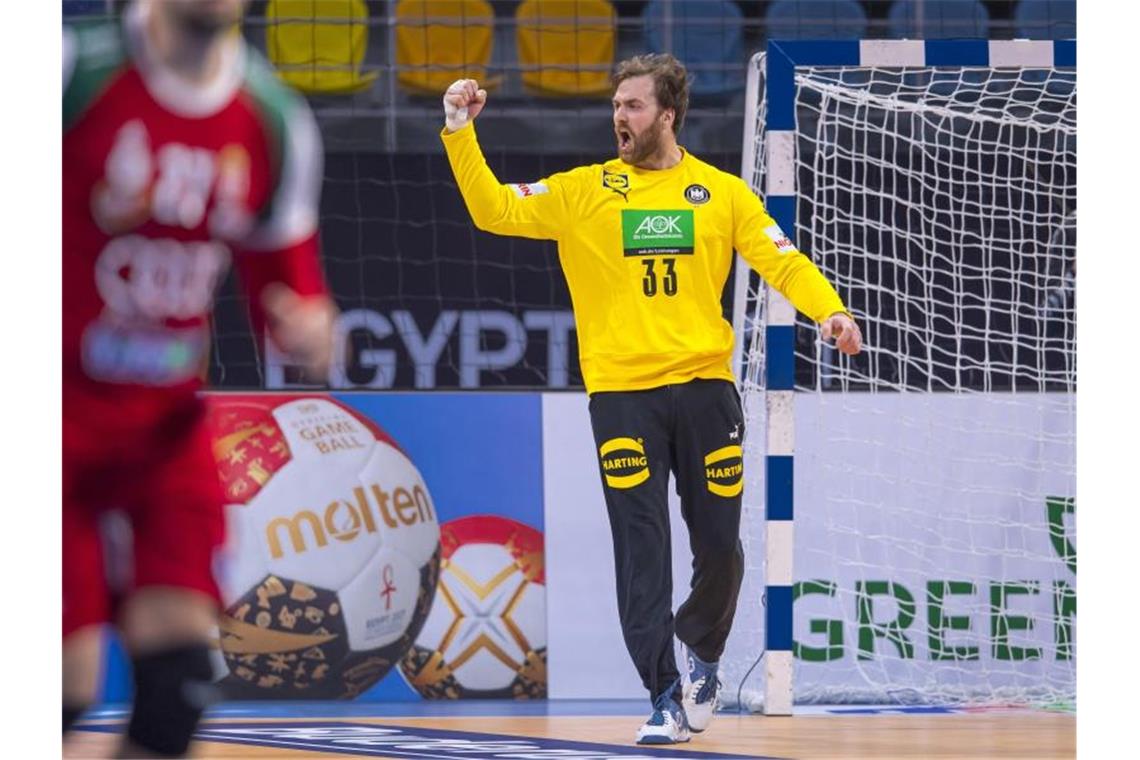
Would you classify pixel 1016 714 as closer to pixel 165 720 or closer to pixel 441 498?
pixel 441 498

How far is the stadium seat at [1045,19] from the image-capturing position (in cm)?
898

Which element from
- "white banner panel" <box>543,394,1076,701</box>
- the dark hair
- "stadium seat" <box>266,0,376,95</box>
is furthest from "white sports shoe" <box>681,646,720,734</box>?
"stadium seat" <box>266,0,376,95</box>

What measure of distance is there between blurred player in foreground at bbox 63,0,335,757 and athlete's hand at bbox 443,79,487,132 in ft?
5.87

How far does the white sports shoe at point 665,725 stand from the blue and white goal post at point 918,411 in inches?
40.9

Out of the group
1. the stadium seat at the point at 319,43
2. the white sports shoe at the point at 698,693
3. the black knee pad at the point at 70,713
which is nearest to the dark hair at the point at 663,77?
the white sports shoe at the point at 698,693

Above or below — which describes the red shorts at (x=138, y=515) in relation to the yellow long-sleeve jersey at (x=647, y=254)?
below

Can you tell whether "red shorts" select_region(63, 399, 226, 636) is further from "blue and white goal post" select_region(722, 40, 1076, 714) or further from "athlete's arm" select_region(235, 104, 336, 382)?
"blue and white goal post" select_region(722, 40, 1076, 714)

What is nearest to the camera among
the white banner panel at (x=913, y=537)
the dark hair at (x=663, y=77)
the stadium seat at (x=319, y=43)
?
the dark hair at (x=663, y=77)

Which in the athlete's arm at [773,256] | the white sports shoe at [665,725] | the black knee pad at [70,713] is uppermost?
the athlete's arm at [773,256]

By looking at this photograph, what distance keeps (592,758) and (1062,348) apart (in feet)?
11.0

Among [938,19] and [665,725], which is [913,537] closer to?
[665,725]

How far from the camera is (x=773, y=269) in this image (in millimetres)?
5367

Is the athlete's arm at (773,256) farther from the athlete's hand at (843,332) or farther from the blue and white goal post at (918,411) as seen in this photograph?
the blue and white goal post at (918,411)

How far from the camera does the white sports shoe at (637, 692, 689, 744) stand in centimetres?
507
